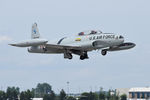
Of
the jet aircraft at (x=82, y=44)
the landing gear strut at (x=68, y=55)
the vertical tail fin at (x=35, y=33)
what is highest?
the vertical tail fin at (x=35, y=33)

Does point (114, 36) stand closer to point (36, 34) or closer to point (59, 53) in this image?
point (59, 53)

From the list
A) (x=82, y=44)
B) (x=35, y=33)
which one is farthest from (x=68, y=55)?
(x=35, y=33)

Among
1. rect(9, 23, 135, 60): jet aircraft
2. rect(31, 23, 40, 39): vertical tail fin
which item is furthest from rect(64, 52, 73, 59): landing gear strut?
rect(31, 23, 40, 39): vertical tail fin

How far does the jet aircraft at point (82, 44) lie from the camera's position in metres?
60.2

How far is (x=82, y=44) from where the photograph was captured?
2419 inches

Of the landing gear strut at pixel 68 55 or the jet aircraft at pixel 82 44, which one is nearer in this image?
the jet aircraft at pixel 82 44

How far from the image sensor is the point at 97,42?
60719mm

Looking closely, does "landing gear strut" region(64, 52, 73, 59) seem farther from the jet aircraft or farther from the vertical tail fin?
the vertical tail fin

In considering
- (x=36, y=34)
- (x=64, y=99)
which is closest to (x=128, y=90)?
(x=64, y=99)

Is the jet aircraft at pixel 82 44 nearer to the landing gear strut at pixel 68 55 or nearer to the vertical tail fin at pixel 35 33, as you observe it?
the landing gear strut at pixel 68 55

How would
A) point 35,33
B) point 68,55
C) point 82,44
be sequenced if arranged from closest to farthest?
point 82,44, point 68,55, point 35,33

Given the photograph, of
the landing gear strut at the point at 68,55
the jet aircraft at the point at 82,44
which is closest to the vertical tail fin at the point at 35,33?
the jet aircraft at the point at 82,44

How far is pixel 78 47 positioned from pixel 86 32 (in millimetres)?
2116

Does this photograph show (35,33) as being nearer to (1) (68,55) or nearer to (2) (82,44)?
(1) (68,55)
